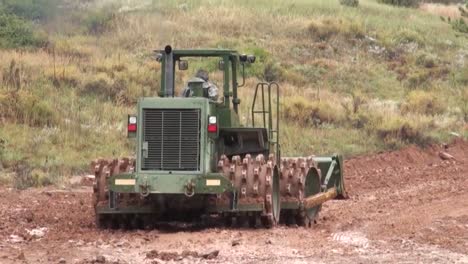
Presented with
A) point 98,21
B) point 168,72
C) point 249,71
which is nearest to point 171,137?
point 168,72

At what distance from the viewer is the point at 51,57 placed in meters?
32.6

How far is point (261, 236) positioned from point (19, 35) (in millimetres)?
24383

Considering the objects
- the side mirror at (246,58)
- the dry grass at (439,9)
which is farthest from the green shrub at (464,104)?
the dry grass at (439,9)

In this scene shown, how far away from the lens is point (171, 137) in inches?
518

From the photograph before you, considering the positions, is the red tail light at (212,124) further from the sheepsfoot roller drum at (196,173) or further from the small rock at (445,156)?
the small rock at (445,156)

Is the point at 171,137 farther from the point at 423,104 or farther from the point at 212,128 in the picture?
the point at 423,104

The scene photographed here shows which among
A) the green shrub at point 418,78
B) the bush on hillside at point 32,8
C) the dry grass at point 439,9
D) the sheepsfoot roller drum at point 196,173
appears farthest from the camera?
the dry grass at point 439,9

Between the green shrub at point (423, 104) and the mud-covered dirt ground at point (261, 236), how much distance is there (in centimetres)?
1300

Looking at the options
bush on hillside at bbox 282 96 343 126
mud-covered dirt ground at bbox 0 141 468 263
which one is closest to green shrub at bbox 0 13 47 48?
bush on hillside at bbox 282 96 343 126

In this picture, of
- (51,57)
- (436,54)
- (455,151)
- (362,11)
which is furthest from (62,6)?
(362,11)

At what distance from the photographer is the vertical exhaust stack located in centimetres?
1430

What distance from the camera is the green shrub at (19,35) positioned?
1363 inches

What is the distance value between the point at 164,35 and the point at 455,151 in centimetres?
1645

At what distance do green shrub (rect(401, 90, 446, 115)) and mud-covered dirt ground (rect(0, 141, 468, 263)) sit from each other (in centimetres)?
1300
